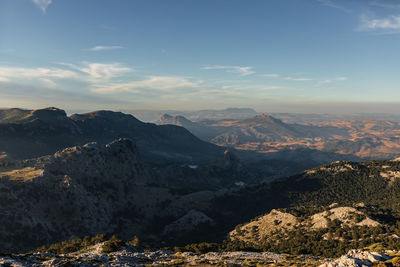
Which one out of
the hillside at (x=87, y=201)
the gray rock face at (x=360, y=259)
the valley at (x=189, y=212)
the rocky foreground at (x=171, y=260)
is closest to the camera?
the gray rock face at (x=360, y=259)

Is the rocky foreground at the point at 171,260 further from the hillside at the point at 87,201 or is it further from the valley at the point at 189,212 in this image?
the hillside at the point at 87,201

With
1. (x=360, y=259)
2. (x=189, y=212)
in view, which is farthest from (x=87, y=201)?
(x=360, y=259)

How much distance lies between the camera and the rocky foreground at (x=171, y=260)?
35750 mm

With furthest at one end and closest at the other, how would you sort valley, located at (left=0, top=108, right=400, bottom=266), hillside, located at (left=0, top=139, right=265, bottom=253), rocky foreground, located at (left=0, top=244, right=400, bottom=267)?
hillside, located at (left=0, top=139, right=265, bottom=253) → valley, located at (left=0, top=108, right=400, bottom=266) → rocky foreground, located at (left=0, top=244, right=400, bottom=267)

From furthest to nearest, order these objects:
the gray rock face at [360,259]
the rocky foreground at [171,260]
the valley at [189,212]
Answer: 1. the valley at [189,212]
2. the rocky foreground at [171,260]
3. the gray rock face at [360,259]

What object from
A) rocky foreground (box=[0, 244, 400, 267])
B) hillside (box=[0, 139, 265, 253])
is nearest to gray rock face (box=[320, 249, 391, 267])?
rocky foreground (box=[0, 244, 400, 267])

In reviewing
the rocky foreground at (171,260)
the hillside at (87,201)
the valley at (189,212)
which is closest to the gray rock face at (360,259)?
the rocky foreground at (171,260)

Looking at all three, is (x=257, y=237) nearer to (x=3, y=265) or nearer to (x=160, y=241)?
(x=160, y=241)

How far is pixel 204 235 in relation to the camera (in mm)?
125312

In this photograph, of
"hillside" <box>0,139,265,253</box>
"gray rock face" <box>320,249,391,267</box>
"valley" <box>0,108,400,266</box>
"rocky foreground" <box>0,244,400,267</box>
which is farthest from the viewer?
"hillside" <box>0,139,265,253</box>

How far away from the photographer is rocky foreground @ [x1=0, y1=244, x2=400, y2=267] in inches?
1407

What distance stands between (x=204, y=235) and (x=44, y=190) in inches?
3439

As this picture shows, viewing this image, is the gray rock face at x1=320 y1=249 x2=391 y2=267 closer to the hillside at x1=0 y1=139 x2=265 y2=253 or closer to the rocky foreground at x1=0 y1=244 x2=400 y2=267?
the rocky foreground at x1=0 y1=244 x2=400 y2=267

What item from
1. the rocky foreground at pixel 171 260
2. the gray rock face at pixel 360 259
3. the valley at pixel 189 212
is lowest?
the valley at pixel 189 212
